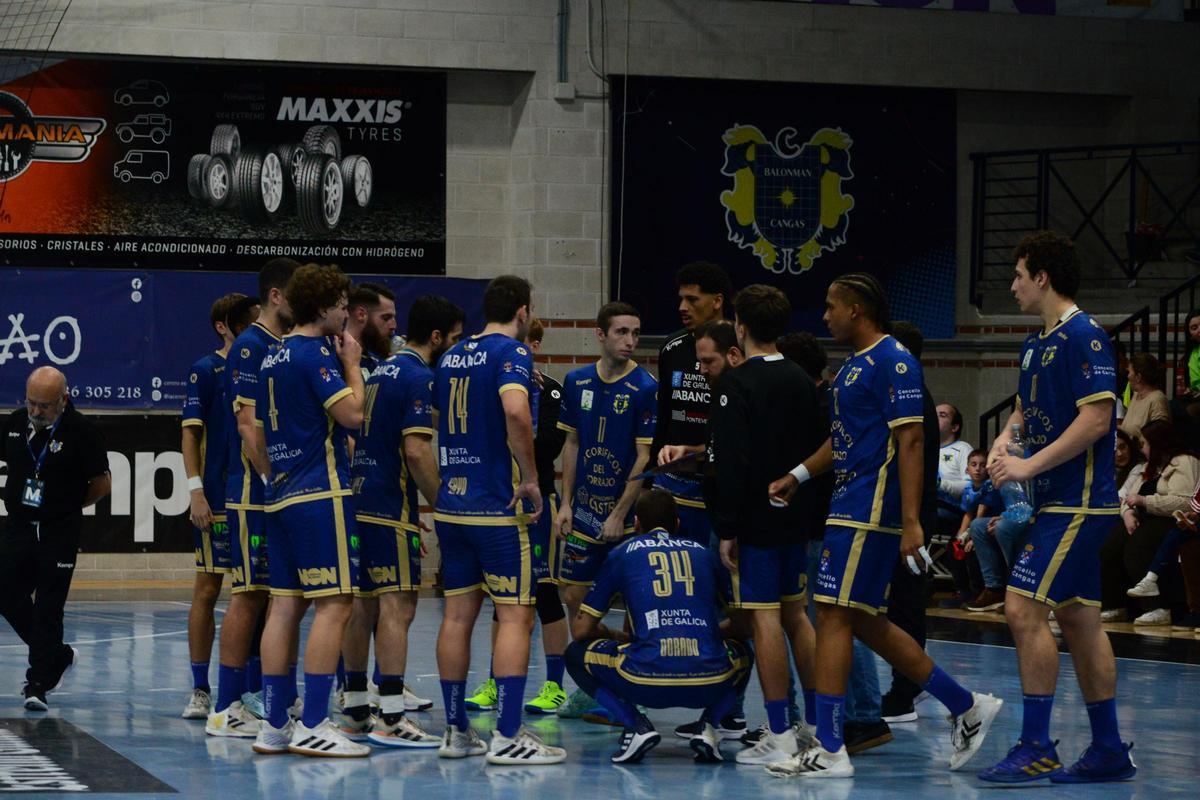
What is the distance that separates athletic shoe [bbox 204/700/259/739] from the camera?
7371mm

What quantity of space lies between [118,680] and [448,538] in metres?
3.17

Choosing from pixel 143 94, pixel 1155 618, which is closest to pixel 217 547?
pixel 1155 618

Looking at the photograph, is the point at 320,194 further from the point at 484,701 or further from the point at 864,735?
the point at 864,735

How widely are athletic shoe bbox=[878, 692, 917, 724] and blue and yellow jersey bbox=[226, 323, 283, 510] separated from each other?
3.07 metres

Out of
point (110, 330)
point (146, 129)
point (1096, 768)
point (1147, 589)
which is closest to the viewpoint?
point (1096, 768)

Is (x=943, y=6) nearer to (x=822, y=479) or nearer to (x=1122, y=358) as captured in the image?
(x=1122, y=358)

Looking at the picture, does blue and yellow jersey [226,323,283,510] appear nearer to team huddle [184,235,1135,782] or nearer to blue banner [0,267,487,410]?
team huddle [184,235,1135,782]

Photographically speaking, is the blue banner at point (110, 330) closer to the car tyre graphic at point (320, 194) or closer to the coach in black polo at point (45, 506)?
the car tyre graphic at point (320, 194)

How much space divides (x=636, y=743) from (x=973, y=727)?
1337 millimetres

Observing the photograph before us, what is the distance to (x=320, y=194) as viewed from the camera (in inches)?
614

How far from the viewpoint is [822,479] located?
24.6ft

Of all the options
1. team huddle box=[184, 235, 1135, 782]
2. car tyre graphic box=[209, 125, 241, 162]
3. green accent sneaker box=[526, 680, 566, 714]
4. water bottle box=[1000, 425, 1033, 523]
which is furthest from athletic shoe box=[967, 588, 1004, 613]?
car tyre graphic box=[209, 125, 241, 162]

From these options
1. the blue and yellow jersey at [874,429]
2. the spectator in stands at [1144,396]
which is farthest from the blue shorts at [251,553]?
the spectator in stands at [1144,396]

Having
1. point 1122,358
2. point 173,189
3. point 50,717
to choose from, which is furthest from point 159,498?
point 1122,358
